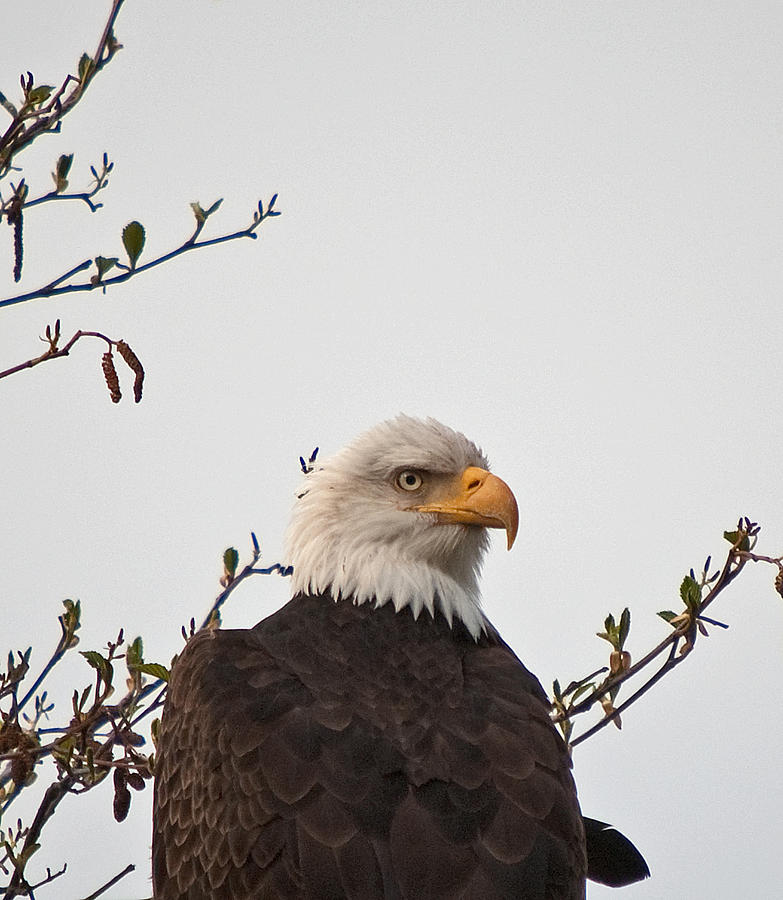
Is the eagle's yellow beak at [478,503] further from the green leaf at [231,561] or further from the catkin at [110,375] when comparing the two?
the catkin at [110,375]

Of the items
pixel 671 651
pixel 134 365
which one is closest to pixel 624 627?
pixel 671 651

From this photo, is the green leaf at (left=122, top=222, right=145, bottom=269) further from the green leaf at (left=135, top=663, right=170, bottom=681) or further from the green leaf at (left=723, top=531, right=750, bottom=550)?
Result: the green leaf at (left=723, top=531, right=750, bottom=550)

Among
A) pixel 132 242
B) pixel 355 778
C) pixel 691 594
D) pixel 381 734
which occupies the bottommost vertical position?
pixel 355 778

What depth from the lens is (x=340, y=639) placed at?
610 cm

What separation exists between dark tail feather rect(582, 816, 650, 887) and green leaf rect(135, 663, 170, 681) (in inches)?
77.7

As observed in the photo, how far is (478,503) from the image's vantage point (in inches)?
259

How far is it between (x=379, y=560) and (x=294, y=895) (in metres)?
1.96

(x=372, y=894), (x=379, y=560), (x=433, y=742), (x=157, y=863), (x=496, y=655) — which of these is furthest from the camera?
(x=379, y=560)

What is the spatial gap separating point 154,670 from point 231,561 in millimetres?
996

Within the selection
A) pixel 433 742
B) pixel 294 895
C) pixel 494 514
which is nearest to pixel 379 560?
pixel 494 514

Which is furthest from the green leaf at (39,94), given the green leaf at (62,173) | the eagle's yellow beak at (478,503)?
→ the eagle's yellow beak at (478,503)

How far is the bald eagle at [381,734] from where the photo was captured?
5027 mm

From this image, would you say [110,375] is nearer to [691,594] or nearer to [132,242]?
[132,242]

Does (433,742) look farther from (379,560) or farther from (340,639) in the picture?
(379,560)
